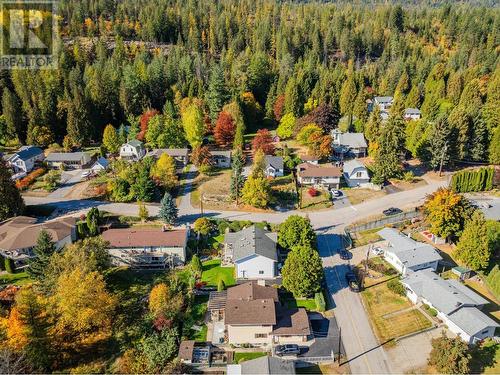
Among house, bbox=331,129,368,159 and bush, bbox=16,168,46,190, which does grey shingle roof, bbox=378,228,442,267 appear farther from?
bush, bbox=16,168,46,190

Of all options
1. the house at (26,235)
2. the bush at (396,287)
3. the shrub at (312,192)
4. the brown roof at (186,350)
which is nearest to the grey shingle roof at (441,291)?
the bush at (396,287)

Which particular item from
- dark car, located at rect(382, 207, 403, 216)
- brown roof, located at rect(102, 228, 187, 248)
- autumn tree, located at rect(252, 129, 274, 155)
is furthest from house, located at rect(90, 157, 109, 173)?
dark car, located at rect(382, 207, 403, 216)

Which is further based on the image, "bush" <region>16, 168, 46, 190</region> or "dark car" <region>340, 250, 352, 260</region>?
"bush" <region>16, 168, 46, 190</region>

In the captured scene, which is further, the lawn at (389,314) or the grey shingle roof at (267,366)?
the lawn at (389,314)

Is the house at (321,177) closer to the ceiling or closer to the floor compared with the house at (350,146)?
closer to the floor

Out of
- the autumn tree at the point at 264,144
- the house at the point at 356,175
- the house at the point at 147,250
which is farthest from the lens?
the autumn tree at the point at 264,144

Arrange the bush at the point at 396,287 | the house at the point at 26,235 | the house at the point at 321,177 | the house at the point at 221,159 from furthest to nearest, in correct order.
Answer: the house at the point at 221,159 < the house at the point at 321,177 < the house at the point at 26,235 < the bush at the point at 396,287

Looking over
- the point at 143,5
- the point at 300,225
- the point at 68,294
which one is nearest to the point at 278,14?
the point at 143,5

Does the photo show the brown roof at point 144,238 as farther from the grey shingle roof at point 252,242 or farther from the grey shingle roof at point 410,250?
the grey shingle roof at point 410,250
